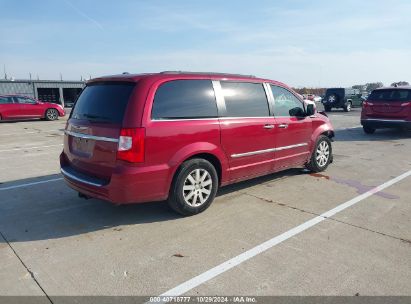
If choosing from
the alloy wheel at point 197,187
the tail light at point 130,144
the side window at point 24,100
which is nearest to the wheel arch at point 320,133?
the alloy wheel at point 197,187

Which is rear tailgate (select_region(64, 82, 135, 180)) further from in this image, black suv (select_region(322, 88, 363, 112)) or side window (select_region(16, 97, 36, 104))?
black suv (select_region(322, 88, 363, 112))

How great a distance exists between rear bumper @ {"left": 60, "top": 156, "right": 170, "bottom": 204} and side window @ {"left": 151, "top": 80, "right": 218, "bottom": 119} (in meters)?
0.66

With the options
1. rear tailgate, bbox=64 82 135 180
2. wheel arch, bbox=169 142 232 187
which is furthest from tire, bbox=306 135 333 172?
rear tailgate, bbox=64 82 135 180

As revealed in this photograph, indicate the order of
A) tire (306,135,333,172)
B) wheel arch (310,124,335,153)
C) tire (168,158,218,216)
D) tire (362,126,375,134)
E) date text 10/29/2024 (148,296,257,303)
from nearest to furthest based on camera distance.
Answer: date text 10/29/2024 (148,296,257,303) → tire (168,158,218,216) → wheel arch (310,124,335,153) → tire (306,135,333,172) → tire (362,126,375,134)

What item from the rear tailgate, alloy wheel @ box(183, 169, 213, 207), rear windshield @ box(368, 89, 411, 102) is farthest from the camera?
rear windshield @ box(368, 89, 411, 102)

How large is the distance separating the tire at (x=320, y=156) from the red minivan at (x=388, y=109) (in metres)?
5.93

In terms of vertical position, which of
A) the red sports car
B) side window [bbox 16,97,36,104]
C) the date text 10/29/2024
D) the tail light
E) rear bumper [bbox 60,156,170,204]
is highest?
side window [bbox 16,97,36,104]

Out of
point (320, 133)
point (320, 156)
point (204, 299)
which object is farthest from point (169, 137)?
point (320, 156)

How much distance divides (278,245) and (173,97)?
2130 mm

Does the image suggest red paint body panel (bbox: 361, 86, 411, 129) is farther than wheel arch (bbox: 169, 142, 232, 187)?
Yes

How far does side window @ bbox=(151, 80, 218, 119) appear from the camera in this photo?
14.1 ft

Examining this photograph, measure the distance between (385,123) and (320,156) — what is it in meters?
6.31

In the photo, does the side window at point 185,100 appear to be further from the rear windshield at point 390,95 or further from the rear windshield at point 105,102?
the rear windshield at point 390,95

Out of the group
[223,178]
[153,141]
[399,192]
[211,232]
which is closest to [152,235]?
[211,232]
